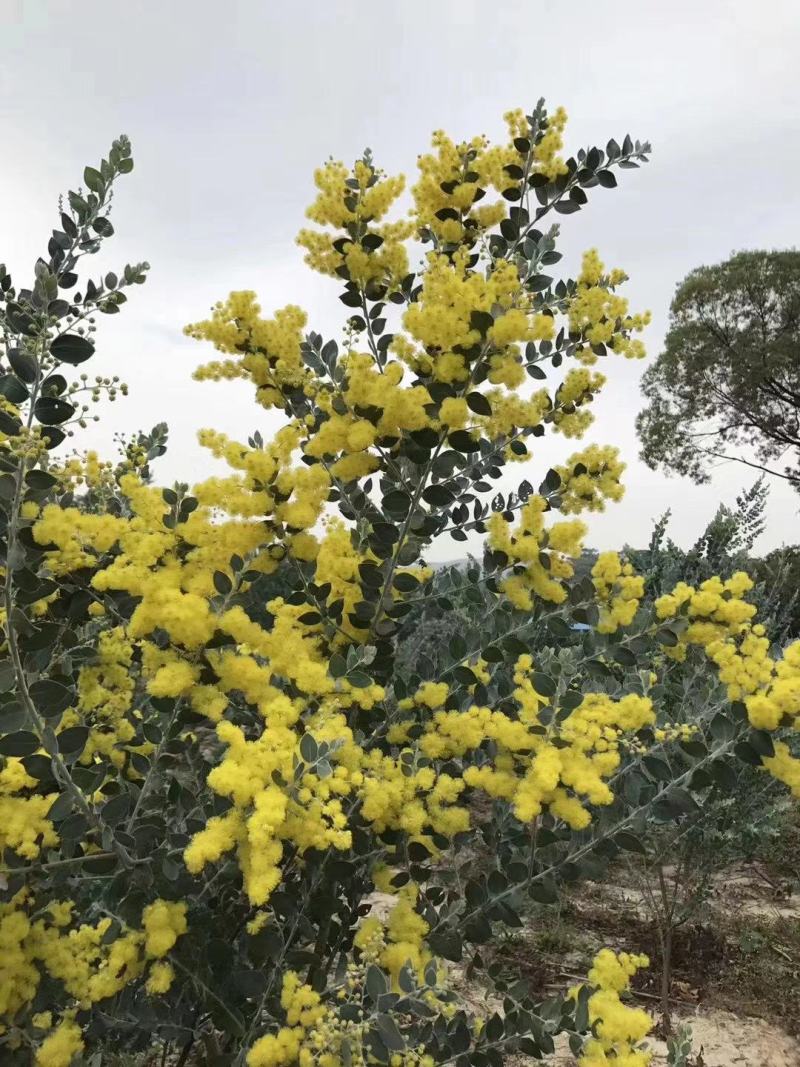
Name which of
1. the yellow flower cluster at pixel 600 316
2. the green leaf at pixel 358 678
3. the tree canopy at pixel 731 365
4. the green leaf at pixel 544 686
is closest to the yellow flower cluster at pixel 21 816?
the green leaf at pixel 358 678

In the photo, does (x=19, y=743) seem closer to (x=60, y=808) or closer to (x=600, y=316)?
(x=60, y=808)

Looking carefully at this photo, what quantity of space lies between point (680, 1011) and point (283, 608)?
2.83 meters

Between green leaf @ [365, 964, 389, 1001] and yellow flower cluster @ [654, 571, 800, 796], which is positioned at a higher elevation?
yellow flower cluster @ [654, 571, 800, 796]

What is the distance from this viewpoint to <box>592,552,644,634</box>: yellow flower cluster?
1.97 metres

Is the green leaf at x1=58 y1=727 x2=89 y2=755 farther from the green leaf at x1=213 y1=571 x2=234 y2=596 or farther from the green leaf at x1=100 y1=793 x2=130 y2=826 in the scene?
the green leaf at x1=213 y1=571 x2=234 y2=596

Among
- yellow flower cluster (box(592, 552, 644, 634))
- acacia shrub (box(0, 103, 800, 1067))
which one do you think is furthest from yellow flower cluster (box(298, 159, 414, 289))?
yellow flower cluster (box(592, 552, 644, 634))

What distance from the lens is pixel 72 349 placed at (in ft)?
5.11

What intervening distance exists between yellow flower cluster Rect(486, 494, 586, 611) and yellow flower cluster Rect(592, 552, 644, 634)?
8cm

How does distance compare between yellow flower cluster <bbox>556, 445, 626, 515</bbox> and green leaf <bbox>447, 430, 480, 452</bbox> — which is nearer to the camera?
green leaf <bbox>447, 430, 480, 452</bbox>

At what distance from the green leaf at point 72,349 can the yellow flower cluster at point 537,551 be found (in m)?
1.14

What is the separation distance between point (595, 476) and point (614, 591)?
0.34 m

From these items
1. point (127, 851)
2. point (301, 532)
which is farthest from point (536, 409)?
point (127, 851)

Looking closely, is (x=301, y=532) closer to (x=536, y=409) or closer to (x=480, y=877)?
(x=536, y=409)

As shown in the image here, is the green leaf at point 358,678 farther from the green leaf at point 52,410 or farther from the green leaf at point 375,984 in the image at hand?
the green leaf at point 52,410
